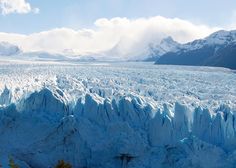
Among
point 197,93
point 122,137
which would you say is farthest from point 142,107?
point 197,93

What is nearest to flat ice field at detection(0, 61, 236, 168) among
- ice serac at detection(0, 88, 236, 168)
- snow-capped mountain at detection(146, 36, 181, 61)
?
ice serac at detection(0, 88, 236, 168)

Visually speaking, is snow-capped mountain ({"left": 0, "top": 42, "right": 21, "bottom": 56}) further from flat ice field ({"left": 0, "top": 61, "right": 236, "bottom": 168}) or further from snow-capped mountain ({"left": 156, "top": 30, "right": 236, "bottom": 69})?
flat ice field ({"left": 0, "top": 61, "right": 236, "bottom": 168})

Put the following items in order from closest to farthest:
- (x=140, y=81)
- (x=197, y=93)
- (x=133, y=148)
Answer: (x=133, y=148), (x=197, y=93), (x=140, y=81)

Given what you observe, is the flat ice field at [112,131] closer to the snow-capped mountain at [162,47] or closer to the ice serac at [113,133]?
the ice serac at [113,133]

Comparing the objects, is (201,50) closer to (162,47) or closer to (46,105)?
(162,47)

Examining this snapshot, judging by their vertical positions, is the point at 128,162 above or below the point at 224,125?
below

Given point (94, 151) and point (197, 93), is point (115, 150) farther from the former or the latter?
point (197, 93)

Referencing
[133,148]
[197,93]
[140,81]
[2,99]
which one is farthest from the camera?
[140,81]

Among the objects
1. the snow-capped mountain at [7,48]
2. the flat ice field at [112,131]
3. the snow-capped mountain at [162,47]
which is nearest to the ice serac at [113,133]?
the flat ice field at [112,131]
